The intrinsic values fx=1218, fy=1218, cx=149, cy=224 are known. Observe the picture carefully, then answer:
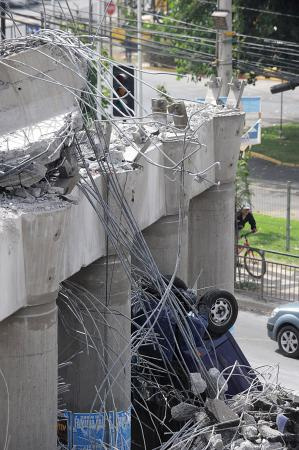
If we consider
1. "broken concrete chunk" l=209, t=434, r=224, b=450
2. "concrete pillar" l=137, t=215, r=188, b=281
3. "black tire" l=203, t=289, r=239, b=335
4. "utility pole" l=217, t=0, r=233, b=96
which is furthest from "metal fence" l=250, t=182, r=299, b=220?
"broken concrete chunk" l=209, t=434, r=224, b=450

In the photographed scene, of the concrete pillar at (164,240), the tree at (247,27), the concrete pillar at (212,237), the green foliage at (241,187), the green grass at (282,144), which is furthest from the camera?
the green grass at (282,144)

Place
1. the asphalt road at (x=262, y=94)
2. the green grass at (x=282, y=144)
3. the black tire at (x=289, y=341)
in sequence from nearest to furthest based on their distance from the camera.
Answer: the black tire at (x=289, y=341)
the green grass at (x=282, y=144)
the asphalt road at (x=262, y=94)

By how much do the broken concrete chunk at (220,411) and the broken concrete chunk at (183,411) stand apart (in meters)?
0.20

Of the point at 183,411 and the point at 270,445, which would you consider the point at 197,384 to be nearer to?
the point at 183,411

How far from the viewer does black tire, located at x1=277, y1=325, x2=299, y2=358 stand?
20.9 meters

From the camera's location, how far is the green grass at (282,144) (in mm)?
39938

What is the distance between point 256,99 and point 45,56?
58.6 ft

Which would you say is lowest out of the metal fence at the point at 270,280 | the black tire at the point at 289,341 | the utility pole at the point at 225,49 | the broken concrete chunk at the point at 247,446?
the metal fence at the point at 270,280

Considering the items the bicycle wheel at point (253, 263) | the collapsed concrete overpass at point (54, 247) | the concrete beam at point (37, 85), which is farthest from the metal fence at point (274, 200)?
the concrete beam at point (37, 85)

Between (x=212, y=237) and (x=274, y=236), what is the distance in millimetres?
10992

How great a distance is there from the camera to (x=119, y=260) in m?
12.4

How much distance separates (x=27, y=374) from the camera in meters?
10.0

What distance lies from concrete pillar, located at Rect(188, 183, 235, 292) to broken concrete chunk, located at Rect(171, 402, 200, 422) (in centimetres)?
571

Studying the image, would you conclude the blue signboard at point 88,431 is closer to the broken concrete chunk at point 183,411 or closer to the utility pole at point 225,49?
the broken concrete chunk at point 183,411
